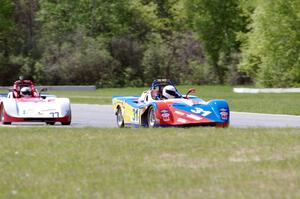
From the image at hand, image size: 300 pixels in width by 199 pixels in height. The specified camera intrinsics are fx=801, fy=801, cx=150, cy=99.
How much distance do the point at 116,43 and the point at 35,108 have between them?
44.7m

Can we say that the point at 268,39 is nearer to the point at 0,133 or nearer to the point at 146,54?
the point at 146,54

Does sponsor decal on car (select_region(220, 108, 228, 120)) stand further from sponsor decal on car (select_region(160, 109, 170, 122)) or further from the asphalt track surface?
the asphalt track surface

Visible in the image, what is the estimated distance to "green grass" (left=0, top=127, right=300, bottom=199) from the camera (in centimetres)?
912

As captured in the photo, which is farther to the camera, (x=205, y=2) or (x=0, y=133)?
(x=205, y=2)

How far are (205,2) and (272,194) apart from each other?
196 ft

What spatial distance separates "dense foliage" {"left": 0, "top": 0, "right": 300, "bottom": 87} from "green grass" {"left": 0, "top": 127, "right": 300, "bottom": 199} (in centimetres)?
4611

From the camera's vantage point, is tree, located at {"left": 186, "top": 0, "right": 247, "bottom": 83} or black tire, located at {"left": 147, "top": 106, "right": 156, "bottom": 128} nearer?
black tire, located at {"left": 147, "top": 106, "right": 156, "bottom": 128}

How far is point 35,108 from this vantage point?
76.3 feet

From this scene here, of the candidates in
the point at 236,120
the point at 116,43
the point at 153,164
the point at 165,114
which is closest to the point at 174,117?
the point at 165,114

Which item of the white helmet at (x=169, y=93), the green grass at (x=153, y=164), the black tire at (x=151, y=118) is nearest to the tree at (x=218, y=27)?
the white helmet at (x=169, y=93)

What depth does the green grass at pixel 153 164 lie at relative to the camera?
Result: 9125 millimetres

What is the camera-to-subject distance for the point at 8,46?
69.8m

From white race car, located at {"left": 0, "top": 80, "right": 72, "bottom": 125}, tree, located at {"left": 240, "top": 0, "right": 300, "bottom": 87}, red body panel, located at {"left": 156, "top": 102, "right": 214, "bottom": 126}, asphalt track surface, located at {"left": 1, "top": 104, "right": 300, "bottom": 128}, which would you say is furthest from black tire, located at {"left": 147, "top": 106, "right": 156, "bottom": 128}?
tree, located at {"left": 240, "top": 0, "right": 300, "bottom": 87}

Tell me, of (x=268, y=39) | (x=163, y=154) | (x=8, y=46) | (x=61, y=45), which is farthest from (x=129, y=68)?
(x=163, y=154)
